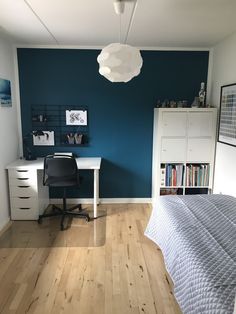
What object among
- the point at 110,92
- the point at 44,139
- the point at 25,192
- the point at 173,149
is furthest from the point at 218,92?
the point at 25,192

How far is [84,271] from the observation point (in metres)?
2.61

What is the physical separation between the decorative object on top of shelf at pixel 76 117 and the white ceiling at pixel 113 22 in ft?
3.22

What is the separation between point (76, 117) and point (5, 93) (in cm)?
106

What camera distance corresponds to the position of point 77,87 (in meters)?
4.11

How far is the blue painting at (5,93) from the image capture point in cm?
345

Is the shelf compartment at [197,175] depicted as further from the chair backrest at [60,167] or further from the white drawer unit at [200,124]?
the chair backrest at [60,167]

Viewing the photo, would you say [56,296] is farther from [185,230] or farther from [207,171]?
[207,171]

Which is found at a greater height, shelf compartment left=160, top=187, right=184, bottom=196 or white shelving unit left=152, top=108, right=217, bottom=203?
white shelving unit left=152, top=108, right=217, bottom=203

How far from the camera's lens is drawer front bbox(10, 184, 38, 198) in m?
3.67

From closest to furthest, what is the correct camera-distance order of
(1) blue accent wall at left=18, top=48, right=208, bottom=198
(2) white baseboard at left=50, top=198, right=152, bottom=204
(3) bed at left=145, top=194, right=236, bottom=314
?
(3) bed at left=145, top=194, right=236, bottom=314 < (1) blue accent wall at left=18, top=48, right=208, bottom=198 < (2) white baseboard at left=50, top=198, right=152, bottom=204

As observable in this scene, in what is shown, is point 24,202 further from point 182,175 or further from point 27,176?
point 182,175

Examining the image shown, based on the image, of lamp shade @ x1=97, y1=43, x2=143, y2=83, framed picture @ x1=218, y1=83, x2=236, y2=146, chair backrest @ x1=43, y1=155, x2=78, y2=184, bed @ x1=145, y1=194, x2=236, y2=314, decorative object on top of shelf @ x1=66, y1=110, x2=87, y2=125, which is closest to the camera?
bed @ x1=145, y1=194, x2=236, y2=314

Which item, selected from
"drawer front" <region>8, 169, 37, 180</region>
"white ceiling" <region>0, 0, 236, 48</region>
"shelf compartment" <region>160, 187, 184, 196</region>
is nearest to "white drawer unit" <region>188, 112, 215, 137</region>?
"shelf compartment" <region>160, 187, 184, 196</region>

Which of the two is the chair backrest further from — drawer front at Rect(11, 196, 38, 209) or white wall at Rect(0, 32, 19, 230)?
white wall at Rect(0, 32, 19, 230)
